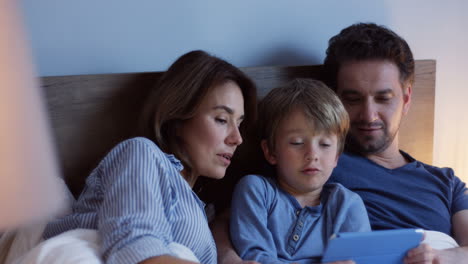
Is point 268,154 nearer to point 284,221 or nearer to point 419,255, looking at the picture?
point 284,221

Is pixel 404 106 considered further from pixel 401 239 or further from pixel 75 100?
pixel 75 100

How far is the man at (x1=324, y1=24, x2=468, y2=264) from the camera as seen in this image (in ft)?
4.70

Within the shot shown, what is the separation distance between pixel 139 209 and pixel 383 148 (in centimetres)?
95

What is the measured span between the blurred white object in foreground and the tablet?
676mm

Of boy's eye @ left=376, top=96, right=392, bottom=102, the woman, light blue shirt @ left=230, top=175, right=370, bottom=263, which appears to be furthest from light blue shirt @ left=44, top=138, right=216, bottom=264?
boy's eye @ left=376, top=96, right=392, bottom=102

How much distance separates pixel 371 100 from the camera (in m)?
1.49

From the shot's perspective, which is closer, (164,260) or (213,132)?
(164,260)

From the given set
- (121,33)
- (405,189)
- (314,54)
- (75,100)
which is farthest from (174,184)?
(314,54)

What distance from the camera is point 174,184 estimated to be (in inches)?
39.2

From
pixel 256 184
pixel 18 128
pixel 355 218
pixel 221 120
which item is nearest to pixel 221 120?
pixel 221 120

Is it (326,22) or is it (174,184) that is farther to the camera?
(326,22)

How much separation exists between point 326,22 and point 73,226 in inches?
45.7

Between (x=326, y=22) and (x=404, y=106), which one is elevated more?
(x=326, y=22)

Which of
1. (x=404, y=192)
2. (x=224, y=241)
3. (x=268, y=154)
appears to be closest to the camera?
(x=224, y=241)
